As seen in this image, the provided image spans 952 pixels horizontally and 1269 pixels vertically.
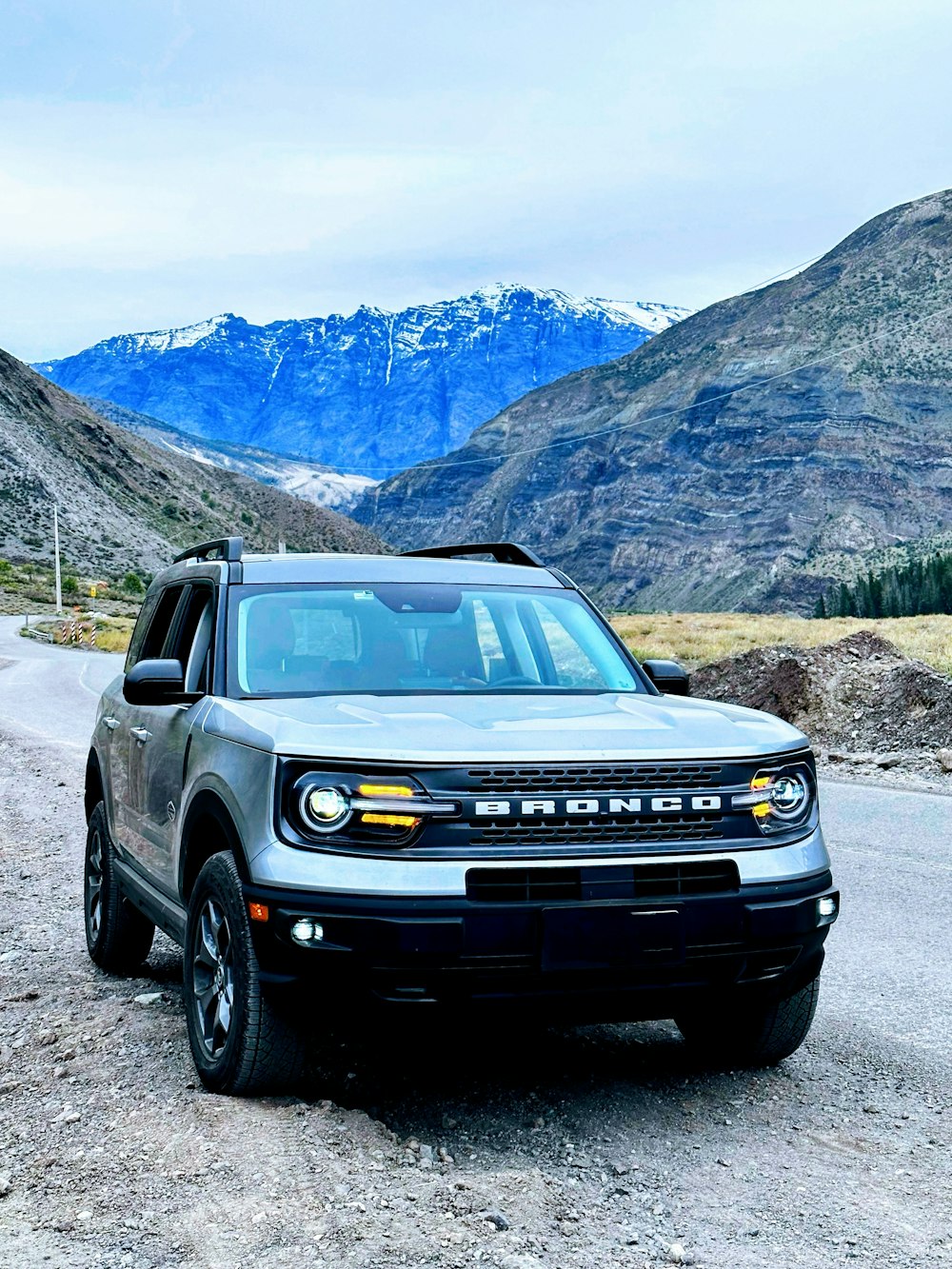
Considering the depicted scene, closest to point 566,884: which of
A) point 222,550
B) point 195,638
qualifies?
point 195,638

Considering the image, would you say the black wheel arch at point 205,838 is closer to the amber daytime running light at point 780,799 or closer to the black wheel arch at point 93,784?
the amber daytime running light at point 780,799

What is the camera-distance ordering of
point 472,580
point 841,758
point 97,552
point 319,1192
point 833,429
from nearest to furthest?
point 319,1192 < point 472,580 < point 841,758 < point 97,552 < point 833,429

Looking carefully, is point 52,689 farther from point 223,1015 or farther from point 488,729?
point 488,729

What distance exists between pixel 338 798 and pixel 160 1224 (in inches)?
49.2

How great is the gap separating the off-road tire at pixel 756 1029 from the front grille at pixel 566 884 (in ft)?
2.38

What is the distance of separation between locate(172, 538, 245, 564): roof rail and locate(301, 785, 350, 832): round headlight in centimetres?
182

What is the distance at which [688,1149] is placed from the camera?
13.9ft

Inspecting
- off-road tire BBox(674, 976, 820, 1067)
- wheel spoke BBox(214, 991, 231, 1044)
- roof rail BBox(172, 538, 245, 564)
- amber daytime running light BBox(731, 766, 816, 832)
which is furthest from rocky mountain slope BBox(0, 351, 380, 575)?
amber daytime running light BBox(731, 766, 816, 832)

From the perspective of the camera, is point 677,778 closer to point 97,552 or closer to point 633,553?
point 97,552

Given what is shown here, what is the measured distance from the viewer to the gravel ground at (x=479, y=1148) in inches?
139

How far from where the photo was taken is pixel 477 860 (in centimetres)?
408

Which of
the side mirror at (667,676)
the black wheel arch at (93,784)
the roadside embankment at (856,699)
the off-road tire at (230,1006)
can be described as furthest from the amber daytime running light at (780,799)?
the roadside embankment at (856,699)

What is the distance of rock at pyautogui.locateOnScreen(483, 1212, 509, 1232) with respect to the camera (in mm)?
3590

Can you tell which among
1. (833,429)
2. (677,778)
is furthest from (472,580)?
(833,429)
